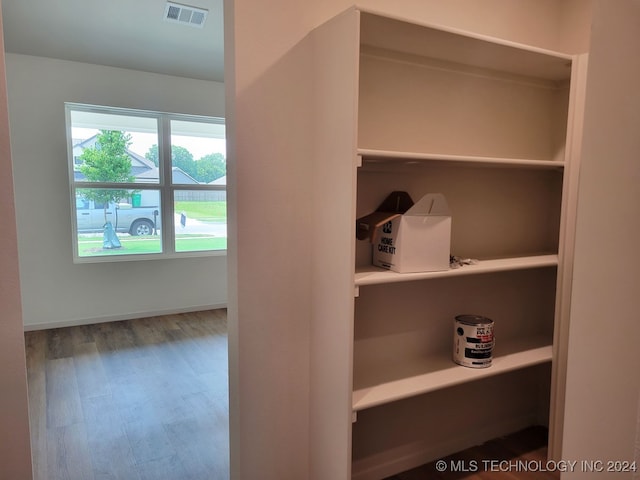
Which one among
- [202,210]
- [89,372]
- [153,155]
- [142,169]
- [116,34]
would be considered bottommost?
[89,372]

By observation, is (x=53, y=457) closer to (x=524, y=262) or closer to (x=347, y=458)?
(x=347, y=458)

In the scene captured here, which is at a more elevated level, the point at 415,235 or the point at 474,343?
the point at 415,235

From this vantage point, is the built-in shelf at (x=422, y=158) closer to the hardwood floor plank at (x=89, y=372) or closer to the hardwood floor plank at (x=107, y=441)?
the hardwood floor plank at (x=107, y=441)

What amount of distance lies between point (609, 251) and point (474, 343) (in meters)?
1.49

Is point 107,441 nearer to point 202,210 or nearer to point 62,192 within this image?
point 62,192

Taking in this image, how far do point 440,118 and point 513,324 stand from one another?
128 centimetres

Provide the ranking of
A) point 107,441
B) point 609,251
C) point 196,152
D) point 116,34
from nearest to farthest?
point 609,251 < point 107,441 < point 116,34 < point 196,152

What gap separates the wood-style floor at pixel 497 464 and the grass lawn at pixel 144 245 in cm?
372

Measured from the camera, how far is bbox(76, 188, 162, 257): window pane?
4.52 m

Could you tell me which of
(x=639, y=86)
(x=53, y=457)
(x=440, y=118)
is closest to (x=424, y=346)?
(x=440, y=118)

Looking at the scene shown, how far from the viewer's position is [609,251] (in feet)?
2.02

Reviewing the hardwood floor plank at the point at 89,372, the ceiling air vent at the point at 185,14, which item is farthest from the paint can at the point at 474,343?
the ceiling air vent at the point at 185,14

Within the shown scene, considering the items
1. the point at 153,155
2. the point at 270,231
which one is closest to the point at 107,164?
the point at 153,155

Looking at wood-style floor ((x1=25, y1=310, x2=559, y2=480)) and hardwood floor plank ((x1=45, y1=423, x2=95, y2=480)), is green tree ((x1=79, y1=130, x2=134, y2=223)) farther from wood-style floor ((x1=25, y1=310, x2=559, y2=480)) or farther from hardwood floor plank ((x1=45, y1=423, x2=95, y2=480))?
hardwood floor plank ((x1=45, y1=423, x2=95, y2=480))
